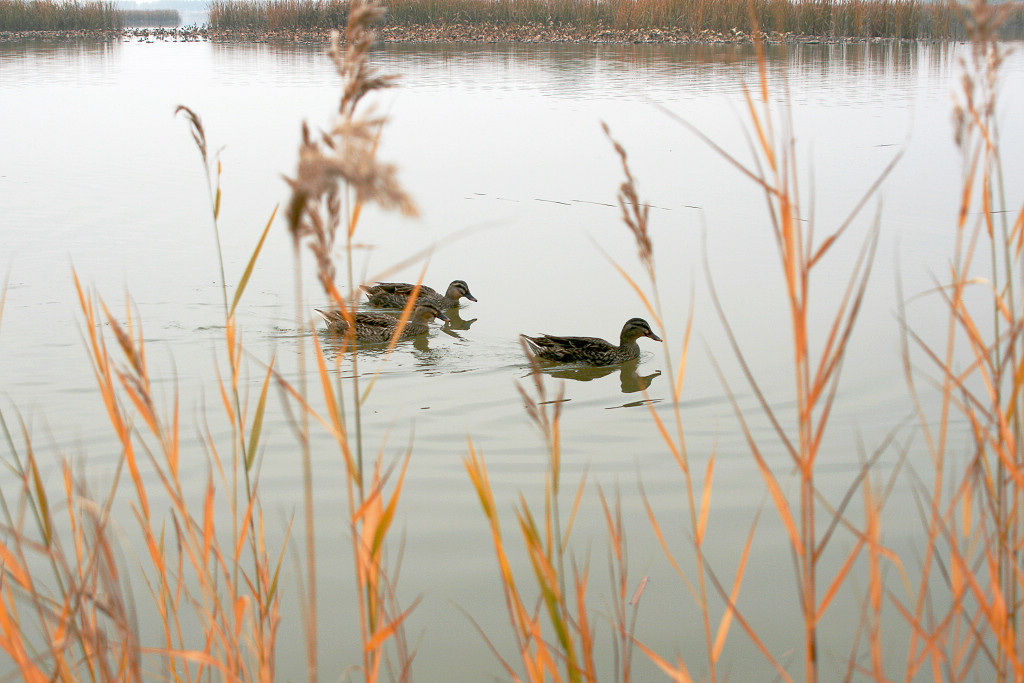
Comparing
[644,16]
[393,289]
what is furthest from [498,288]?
[644,16]

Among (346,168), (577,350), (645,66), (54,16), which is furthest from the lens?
(54,16)

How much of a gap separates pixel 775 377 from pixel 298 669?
3494mm

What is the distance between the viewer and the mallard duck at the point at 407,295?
729 cm

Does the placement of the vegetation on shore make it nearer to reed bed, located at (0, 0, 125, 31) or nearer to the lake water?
reed bed, located at (0, 0, 125, 31)

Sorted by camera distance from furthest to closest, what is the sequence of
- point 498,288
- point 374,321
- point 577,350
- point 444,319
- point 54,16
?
point 54,16
point 498,288
point 444,319
point 374,321
point 577,350

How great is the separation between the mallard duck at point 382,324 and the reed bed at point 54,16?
116 feet

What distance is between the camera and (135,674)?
1.57m

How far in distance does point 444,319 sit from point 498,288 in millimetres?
670

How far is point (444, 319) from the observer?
7.15 m

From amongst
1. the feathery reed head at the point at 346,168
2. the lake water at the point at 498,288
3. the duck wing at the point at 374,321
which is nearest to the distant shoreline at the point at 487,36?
the lake water at the point at 498,288

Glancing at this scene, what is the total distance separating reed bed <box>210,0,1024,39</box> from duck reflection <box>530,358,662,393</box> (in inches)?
822

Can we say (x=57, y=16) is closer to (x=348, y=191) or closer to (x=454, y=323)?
(x=454, y=323)

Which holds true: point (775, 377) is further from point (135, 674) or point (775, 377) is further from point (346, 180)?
point (346, 180)

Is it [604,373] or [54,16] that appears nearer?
[604,373]
